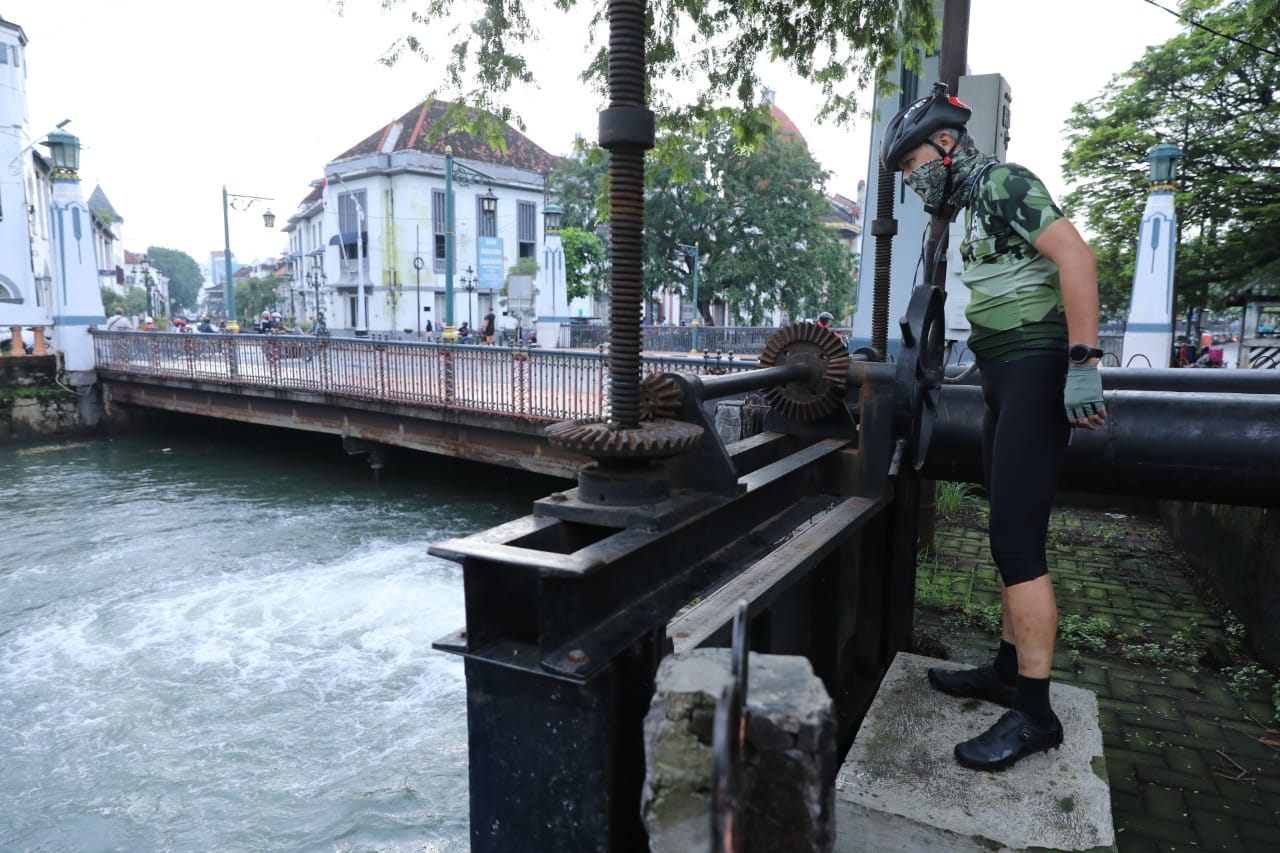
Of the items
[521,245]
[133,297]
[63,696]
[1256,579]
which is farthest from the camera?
[133,297]

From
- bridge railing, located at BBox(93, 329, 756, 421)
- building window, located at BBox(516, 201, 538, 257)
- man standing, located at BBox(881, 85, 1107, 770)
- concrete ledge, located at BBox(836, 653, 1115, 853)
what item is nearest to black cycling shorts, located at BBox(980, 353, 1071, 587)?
man standing, located at BBox(881, 85, 1107, 770)

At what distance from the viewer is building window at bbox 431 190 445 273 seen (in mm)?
46781

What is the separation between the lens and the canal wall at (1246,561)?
456 centimetres

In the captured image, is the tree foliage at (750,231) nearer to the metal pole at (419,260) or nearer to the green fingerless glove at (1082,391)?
the metal pole at (419,260)

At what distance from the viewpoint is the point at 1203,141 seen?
957 inches

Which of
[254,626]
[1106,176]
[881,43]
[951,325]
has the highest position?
[1106,176]

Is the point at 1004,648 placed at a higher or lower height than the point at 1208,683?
higher

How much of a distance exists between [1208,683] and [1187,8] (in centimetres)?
2335

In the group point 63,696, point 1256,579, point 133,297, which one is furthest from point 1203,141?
point 133,297

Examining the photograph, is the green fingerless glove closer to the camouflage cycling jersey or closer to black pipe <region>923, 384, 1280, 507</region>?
the camouflage cycling jersey

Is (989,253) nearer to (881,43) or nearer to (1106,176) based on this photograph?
(881,43)

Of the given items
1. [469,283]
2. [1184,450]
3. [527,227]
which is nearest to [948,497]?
[1184,450]

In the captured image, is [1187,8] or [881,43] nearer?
[881,43]

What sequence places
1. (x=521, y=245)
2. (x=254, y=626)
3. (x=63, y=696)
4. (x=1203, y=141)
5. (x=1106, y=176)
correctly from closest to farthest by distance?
1. (x=63, y=696)
2. (x=254, y=626)
3. (x=1203, y=141)
4. (x=1106, y=176)
5. (x=521, y=245)
